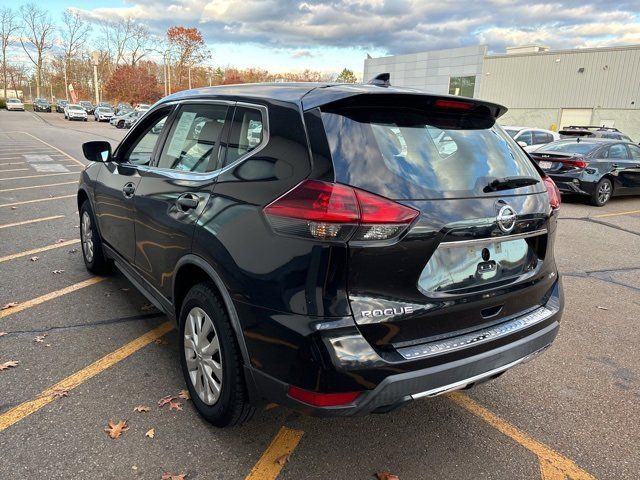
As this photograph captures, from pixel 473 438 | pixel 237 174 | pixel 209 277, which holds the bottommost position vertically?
pixel 473 438

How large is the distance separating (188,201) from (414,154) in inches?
50.6

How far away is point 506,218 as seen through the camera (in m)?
2.37

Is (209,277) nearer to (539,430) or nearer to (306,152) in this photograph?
(306,152)

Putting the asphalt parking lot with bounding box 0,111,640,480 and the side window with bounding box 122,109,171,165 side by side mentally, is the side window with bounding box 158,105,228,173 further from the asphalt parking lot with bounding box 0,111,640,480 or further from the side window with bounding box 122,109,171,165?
the asphalt parking lot with bounding box 0,111,640,480

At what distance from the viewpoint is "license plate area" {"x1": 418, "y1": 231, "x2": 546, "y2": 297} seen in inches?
86.5

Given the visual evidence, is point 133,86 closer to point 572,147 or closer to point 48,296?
point 572,147

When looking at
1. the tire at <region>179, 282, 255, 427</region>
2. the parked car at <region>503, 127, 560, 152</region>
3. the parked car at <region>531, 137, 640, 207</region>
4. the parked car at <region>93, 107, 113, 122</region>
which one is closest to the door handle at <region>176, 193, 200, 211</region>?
the tire at <region>179, 282, 255, 427</region>

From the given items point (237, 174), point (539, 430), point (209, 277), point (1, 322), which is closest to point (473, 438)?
point (539, 430)

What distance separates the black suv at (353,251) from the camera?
80.2 inches

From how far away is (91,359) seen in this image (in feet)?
11.3

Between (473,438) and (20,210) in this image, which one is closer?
(473,438)

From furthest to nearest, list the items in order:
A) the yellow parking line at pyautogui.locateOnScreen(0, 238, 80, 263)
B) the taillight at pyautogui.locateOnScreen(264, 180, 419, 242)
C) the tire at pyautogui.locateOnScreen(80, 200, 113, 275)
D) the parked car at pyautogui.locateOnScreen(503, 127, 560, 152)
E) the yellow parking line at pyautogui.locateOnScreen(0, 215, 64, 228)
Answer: the parked car at pyautogui.locateOnScreen(503, 127, 560, 152)
the yellow parking line at pyautogui.locateOnScreen(0, 215, 64, 228)
the yellow parking line at pyautogui.locateOnScreen(0, 238, 80, 263)
the tire at pyautogui.locateOnScreen(80, 200, 113, 275)
the taillight at pyautogui.locateOnScreen(264, 180, 419, 242)

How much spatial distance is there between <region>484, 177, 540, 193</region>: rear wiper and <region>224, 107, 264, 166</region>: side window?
115 cm

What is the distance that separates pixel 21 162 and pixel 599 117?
35018 mm
